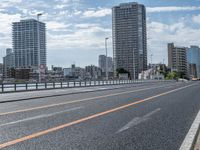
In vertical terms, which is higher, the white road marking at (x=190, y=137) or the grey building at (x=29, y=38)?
the grey building at (x=29, y=38)

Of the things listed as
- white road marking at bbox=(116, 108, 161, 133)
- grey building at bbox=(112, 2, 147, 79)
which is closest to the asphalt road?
white road marking at bbox=(116, 108, 161, 133)

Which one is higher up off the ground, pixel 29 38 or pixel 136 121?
pixel 29 38

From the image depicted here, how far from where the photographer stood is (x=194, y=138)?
9.28m

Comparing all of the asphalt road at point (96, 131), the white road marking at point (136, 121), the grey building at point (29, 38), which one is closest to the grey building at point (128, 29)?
the grey building at point (29, 38)

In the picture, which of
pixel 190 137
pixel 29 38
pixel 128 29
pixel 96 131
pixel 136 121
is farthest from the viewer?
pixel 128 29

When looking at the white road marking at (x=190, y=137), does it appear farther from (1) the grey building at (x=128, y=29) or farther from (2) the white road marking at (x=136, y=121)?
(1) the grey building at (x=128, y=29)

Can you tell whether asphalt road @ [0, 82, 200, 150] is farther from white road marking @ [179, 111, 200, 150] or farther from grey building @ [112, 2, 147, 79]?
grey building @ [112, 2, 147, 79]

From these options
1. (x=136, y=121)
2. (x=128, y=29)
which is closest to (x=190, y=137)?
(x=136, y=121)

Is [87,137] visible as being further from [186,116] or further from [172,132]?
[186,116]

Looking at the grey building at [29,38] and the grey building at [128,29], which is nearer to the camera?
the grey building at [29,38]

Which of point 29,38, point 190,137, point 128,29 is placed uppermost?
point 128,29

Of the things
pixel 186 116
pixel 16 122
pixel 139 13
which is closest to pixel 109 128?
pixel 16 122

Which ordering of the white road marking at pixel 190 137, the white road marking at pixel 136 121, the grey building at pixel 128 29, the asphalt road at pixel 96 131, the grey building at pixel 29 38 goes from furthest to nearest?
the grey building at pixel 128 29, the grey building at pixel 29 38, the white road marking at pixel 136 121, the asphalt road at pixel 96 131, the white road marking at pixel 190 137

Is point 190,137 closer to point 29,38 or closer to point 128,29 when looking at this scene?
point 29,38
